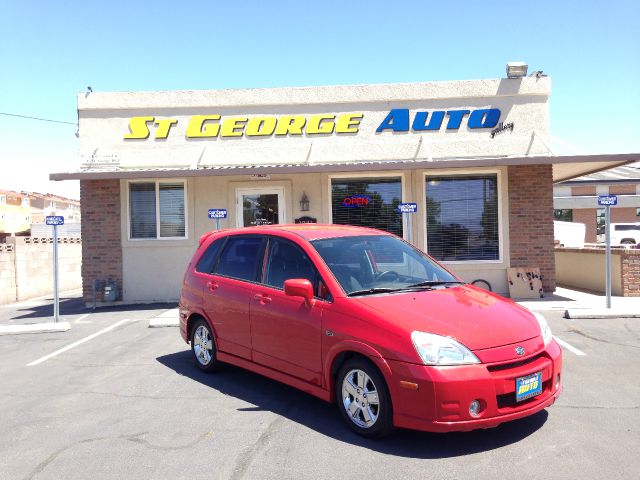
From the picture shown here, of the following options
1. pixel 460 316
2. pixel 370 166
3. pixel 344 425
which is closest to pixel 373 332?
pixel 460 316

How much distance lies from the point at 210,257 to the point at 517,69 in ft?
30.1

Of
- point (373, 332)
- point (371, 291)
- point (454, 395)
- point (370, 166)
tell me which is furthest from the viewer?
point (370, 166)

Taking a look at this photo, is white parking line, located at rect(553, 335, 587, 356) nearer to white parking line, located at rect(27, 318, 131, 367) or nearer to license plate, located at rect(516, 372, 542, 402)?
license plate, located at rect(516, 372, 542, 402)

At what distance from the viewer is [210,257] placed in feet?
22.6

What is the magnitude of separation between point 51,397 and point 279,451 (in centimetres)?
307

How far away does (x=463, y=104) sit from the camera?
1305 centimetres

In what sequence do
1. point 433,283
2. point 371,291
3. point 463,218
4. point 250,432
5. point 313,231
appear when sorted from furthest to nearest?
point 463,218 < point 313,231 < point 433,283 < point 371,291 < point 250,432

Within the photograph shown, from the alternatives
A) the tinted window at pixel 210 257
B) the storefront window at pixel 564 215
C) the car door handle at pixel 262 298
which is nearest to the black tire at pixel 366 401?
the car door handle at pixel 262 298

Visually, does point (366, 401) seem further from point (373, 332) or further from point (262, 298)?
point (262, 298)

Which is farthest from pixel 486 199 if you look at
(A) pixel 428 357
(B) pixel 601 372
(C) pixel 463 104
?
(A) pixel 428 357

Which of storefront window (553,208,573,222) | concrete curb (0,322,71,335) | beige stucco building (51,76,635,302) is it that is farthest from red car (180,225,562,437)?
storefront window (553,208,573,222)

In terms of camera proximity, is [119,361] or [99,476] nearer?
[99,476]

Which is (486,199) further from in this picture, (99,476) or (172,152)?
(99,476)

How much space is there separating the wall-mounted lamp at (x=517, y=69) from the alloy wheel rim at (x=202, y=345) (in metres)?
9.62
